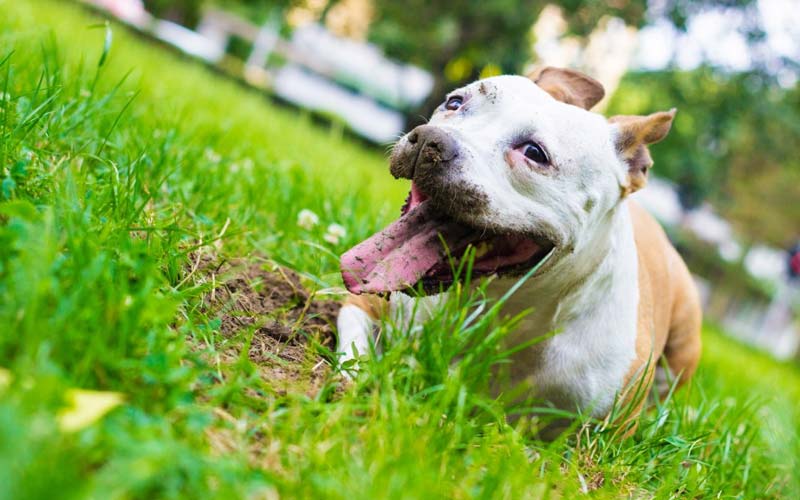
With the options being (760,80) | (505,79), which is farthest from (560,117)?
(760,80)

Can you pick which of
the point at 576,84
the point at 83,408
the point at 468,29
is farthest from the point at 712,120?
the point at 83,408

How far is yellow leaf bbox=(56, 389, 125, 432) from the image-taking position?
126 centimetres

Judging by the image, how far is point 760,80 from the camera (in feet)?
40.1

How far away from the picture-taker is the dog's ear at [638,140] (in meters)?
2.98

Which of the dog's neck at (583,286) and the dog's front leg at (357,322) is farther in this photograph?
the dog's neck at (583,286)

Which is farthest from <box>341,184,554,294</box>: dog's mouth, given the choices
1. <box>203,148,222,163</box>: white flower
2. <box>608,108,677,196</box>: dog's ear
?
<box>203,148,222,163</box>: white flower

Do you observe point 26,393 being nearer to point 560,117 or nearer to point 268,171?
point 560,117

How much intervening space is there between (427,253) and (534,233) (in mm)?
363

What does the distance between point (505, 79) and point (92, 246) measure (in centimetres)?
167

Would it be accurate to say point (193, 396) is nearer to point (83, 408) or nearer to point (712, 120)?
point (83, 408)

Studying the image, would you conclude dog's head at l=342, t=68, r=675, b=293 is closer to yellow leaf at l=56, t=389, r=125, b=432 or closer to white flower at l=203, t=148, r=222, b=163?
yellow leaf at l=56, t=389, r=125, b=432

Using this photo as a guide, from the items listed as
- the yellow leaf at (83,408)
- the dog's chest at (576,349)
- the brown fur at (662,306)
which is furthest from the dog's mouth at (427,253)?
the yellow leaf at (83,408)

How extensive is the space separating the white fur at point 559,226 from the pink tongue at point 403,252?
18 cm

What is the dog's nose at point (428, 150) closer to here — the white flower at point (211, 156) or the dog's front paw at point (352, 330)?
the dog's front paw at point (352, 330)
